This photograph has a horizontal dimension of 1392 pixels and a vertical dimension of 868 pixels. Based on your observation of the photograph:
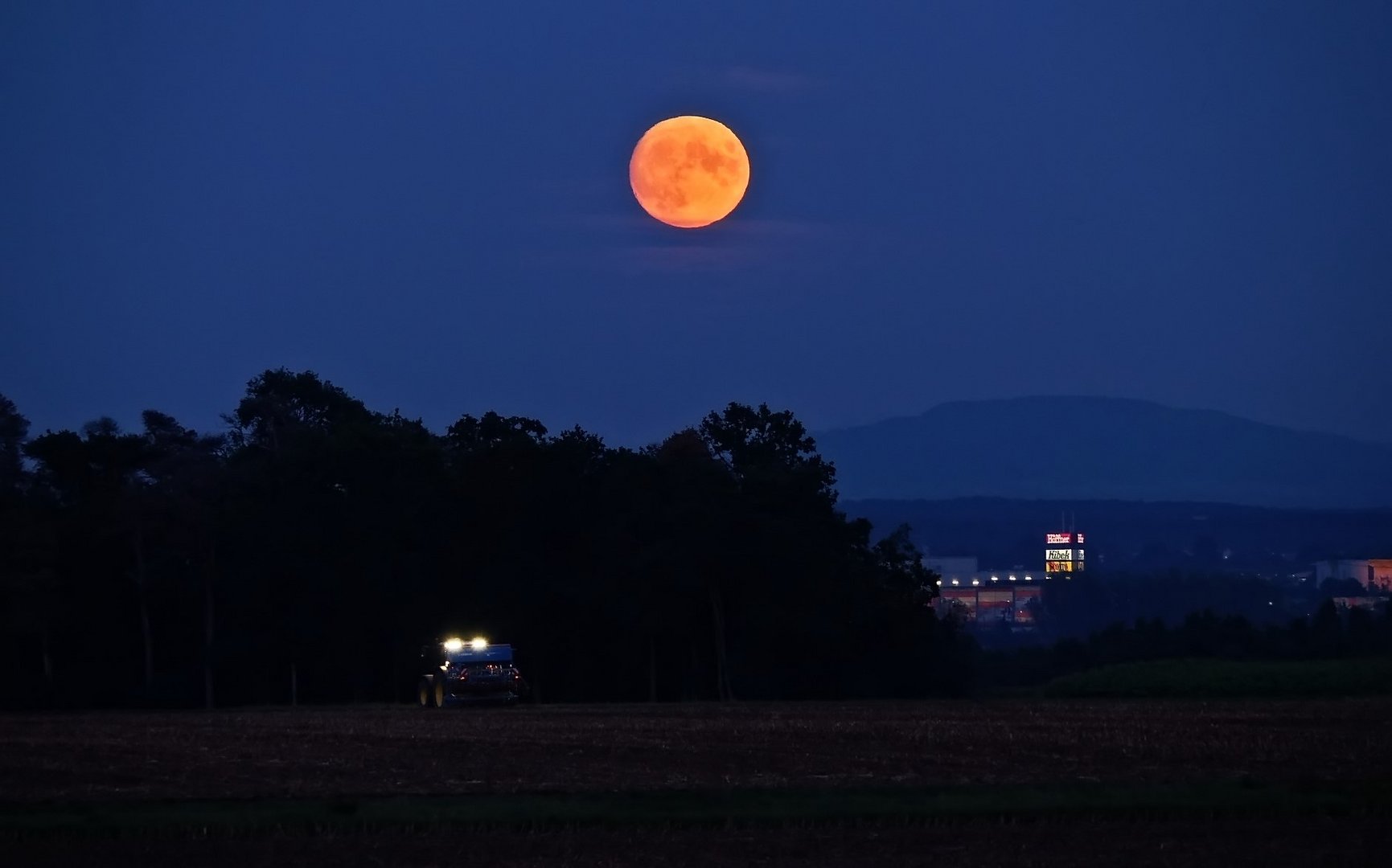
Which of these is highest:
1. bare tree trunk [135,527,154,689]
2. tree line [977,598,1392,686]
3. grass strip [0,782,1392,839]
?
bare tree trunk [135,527,154,689]

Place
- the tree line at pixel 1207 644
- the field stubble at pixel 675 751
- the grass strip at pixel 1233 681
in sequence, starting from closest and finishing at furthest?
the field stubble at pixel 675 751 → the grass strip at pixel 1233 681 → the tree line at pixel 1207 644

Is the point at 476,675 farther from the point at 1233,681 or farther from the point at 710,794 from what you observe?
the point at 1233,681

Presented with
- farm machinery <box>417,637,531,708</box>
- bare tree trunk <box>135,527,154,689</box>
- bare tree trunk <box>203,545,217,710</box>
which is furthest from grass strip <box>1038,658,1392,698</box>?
bare tree trunk <box>135,527,154,689</box>

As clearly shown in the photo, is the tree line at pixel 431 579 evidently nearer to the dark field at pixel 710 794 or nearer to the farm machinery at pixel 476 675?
the farm machinery at pixel 476 675

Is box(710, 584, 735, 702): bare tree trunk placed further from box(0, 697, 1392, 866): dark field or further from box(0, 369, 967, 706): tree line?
box(0, 697, 1392, 866): dark field

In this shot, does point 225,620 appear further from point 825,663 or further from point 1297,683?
point 1297,683

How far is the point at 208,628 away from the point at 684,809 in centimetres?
4762

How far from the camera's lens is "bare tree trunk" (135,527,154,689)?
64.9 meters

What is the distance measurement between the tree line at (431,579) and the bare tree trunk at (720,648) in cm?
17

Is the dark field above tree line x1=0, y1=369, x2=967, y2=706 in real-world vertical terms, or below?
below

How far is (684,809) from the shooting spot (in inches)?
896

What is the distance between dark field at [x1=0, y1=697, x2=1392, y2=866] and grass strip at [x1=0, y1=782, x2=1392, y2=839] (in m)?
0.05

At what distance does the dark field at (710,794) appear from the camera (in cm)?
2000

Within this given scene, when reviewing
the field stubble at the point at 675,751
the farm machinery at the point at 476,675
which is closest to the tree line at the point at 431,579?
the farm machinery at the point at 476,675
